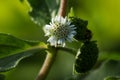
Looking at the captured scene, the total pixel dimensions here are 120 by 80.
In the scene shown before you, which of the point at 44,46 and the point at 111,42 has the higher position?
the point at 111,42

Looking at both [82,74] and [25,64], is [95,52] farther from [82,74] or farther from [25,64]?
[25,64]

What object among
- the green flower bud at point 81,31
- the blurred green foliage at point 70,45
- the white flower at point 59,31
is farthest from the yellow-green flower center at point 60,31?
the blurred green foliage at point 70,45

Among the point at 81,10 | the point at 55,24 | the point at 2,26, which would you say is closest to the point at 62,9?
the point at 55,24

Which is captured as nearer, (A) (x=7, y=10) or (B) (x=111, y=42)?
(B) (x=111, y=42)

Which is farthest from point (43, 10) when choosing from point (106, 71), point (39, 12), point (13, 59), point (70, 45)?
point (70, 45)

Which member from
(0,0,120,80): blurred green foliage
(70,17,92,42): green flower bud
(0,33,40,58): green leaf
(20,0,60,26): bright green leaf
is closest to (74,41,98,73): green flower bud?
(70,17,92,42): green flower bud

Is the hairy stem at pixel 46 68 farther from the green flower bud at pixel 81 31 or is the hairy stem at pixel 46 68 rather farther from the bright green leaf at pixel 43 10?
the bright green leaf at pixel 43 10

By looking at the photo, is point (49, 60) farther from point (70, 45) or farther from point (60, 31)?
point (70, 45)
